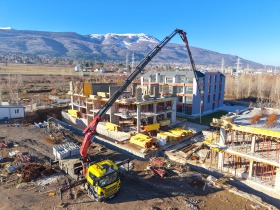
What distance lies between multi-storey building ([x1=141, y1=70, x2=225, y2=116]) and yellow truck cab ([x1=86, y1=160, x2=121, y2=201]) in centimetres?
3202

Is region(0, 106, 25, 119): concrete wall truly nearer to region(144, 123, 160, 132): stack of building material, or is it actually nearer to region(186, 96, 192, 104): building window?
region(144, 123, 160, 132): stack of building material

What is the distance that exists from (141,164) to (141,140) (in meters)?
7.78

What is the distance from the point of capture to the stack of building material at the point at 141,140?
98.2 ft

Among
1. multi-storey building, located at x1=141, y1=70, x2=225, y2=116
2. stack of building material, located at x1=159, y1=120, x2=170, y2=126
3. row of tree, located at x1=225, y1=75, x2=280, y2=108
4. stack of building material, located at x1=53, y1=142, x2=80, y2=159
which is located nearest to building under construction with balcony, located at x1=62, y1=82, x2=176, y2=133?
stack of building material, located at x1=159, y1=120, x2=170, y2=126

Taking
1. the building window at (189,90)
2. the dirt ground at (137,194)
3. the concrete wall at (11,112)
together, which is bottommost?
the dirt ground at (137,194)

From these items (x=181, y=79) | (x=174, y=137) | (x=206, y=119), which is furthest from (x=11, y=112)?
(x=206, y=119)

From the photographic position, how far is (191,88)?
48.3 metres

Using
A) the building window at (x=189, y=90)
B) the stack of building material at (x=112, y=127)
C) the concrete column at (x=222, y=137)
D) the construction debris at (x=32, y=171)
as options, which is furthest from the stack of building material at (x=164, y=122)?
the construction debris at (x=32, y=171)

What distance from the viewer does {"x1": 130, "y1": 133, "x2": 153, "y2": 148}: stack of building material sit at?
29.9m

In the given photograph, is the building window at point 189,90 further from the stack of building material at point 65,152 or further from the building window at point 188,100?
the stack of building material at point 65,152

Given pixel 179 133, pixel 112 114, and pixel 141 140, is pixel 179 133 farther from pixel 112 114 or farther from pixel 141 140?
Result: pixel 112 114

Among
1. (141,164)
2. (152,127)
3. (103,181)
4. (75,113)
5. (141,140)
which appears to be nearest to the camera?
(103,181)

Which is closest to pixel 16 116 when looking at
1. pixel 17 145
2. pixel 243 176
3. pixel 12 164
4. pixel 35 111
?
pixel 35 111

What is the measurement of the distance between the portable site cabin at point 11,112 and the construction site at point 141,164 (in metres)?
2.79
